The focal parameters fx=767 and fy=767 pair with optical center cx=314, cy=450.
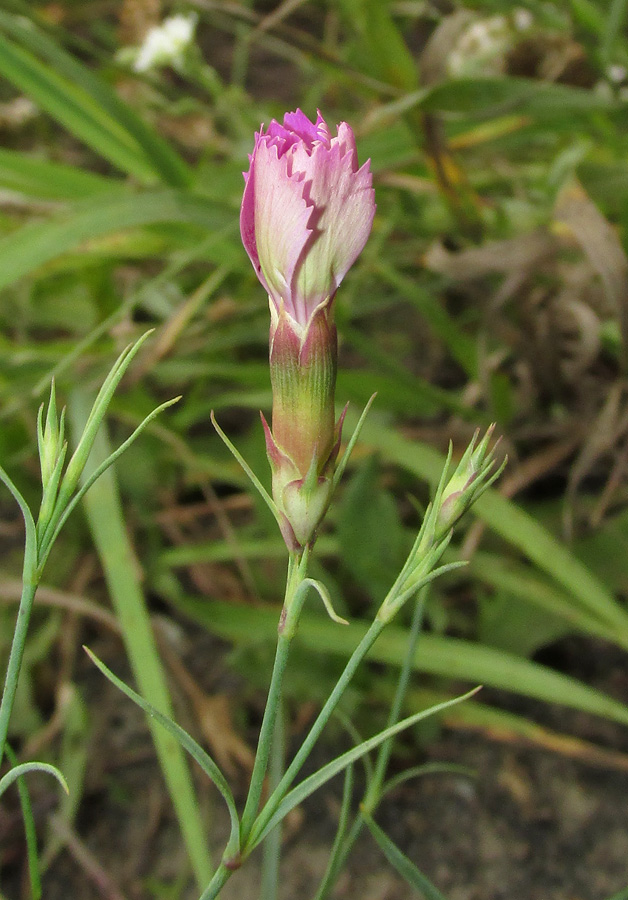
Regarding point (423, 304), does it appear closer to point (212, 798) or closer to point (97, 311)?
point (97, 311)

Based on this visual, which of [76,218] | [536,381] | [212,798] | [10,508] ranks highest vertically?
[76,218]

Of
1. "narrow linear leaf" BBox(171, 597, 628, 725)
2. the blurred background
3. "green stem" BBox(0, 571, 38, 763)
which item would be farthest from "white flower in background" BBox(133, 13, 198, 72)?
"green stem" BBox(0, 571, 38, 763)

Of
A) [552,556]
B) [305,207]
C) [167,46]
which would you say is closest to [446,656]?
[552,556]

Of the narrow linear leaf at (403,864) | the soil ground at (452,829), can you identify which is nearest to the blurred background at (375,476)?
the soil ground at (452,829)

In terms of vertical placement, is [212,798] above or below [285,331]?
below

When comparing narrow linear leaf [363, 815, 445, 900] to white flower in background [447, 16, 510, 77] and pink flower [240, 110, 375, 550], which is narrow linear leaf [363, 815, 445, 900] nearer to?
pink flower [240, 110, 375, 550]

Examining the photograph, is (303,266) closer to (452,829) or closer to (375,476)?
(375,476)

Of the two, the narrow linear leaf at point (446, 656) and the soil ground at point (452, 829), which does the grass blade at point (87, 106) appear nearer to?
the narrow linear leaf at point (446, 656)

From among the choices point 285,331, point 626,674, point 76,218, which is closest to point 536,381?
point 626,674
